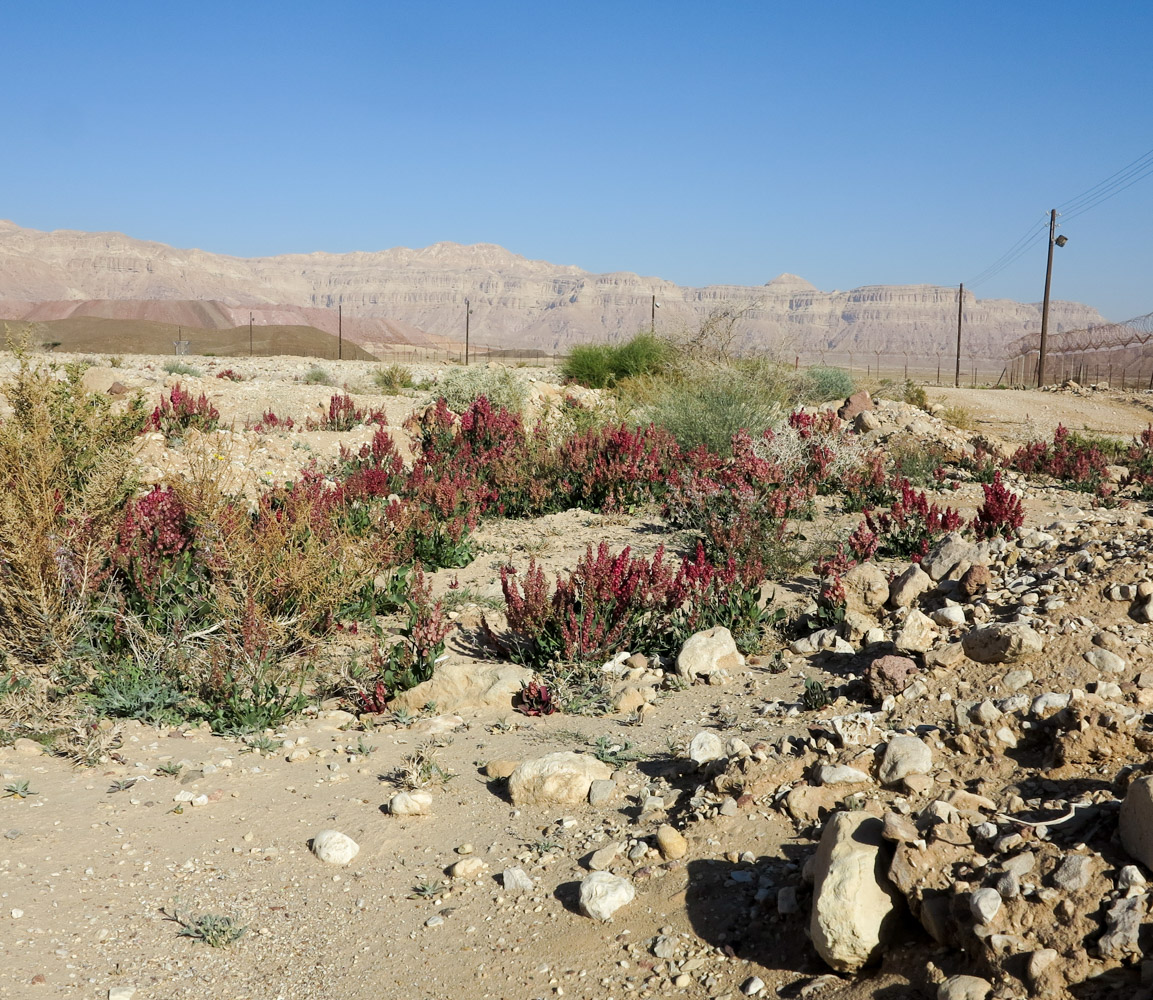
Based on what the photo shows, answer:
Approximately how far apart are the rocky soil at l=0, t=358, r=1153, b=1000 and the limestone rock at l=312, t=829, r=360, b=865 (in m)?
0.01

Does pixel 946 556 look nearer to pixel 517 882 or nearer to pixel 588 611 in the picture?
pixel 588 611

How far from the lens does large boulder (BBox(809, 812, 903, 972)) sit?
247 centimetres

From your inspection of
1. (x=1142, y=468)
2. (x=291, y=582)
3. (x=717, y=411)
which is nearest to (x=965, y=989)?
(x=291, y=582)

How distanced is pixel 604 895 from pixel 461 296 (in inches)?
6571

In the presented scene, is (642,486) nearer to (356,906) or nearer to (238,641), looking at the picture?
(238,641)

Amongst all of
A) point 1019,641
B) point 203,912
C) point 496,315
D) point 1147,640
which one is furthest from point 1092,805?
point 496,315

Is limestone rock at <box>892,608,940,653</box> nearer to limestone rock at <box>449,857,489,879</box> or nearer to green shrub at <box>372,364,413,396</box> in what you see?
limestone rock at <box>449,857,489,879</box>

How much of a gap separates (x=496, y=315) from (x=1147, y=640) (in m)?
160

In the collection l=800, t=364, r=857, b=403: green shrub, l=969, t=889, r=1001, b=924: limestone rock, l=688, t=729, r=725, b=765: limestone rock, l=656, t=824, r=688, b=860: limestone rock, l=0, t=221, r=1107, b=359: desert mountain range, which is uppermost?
l=0, t=221, r=1107, b=359: desert mountain range

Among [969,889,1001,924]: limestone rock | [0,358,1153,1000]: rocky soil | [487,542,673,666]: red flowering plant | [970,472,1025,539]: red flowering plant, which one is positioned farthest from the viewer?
[970,472,1025,539]: red flowering plant

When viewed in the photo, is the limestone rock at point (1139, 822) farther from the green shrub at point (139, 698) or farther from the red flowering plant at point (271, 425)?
the red flowering plant at point (271, 425)

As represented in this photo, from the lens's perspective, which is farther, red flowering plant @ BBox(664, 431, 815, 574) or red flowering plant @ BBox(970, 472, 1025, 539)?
red flowering plant @ BBox(970, 472, 1025, 539)

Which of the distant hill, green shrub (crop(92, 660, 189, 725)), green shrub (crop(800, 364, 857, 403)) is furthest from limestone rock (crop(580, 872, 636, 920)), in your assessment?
the distant hill

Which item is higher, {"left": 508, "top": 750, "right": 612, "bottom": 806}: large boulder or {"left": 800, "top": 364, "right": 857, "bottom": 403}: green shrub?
{"left": 800, "top": 364, "right": 857, "bottom": 403}: green shrub
